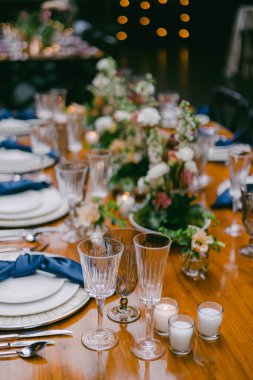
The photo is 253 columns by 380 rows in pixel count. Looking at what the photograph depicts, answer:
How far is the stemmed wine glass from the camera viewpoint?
48.6 inches

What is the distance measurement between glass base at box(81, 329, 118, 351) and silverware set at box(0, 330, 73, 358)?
0.04 metres

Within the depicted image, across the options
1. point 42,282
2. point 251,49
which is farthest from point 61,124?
point 251,49

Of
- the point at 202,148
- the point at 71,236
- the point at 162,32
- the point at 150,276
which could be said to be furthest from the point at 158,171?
the point at 162,32

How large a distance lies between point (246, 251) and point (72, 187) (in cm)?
56

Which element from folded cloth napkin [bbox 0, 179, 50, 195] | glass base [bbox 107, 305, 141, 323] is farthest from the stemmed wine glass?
folded cloth napkin [bbox 0, 179, 50, 195]

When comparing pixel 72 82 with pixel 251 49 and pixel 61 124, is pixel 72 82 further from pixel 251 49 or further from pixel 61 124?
pixel 251 49

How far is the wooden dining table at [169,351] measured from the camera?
1100mm

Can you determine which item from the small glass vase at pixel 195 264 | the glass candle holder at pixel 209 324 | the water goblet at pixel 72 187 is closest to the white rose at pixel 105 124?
the water goblet at pixel 72 187

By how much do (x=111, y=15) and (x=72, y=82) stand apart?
6.37 metres

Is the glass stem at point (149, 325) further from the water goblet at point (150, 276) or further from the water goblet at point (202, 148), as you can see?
the water goblet at point (202, 148)

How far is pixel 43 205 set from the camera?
1910 mm

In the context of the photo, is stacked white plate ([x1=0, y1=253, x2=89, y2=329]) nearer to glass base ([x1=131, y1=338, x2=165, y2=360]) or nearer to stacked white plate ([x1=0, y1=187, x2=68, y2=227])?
glass base ([x1=131, y1=338, x2=165, y2=360])

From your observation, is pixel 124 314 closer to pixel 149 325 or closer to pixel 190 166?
pixel 149 325

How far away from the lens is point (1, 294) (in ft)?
4.23
